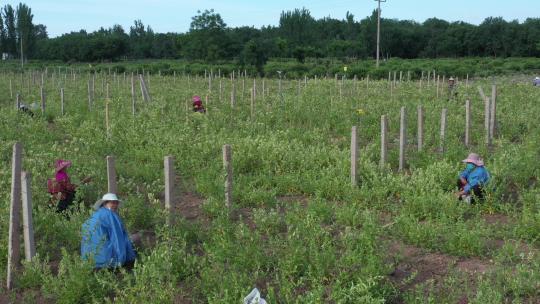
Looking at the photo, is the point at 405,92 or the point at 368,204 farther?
the point at 405,92

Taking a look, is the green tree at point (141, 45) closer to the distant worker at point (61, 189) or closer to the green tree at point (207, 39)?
the green tree at point (207, 39)

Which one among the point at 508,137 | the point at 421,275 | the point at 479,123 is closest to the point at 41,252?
the point at 421,275

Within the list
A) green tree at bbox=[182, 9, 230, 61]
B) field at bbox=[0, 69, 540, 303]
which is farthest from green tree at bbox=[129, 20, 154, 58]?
field at bbox=[0, 69, 540, 303]

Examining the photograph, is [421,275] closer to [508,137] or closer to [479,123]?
[508,137]

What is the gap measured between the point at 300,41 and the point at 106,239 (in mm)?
69622

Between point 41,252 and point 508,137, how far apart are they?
9022 millimetres

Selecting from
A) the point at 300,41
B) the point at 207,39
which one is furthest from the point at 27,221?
the point at 300,41

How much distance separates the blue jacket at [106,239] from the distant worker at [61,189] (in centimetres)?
165

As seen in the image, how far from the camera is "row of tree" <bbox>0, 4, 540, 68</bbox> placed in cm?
5306

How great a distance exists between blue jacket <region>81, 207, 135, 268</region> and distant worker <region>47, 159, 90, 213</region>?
165cm

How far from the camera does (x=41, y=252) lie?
541 centimetres

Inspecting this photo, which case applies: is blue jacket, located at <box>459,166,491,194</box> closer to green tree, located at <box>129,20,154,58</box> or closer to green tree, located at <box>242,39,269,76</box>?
green tree, located at <box>242,39,269,76</box>

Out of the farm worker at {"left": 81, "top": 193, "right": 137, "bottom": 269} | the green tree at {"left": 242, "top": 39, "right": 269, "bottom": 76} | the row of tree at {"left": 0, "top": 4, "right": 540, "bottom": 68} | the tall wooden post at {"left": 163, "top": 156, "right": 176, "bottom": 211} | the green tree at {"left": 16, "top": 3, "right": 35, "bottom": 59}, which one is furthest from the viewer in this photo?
the green tree at {"left": 16, "top": 3, "right": 35, "bottom": 59}

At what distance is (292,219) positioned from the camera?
6023 mm
